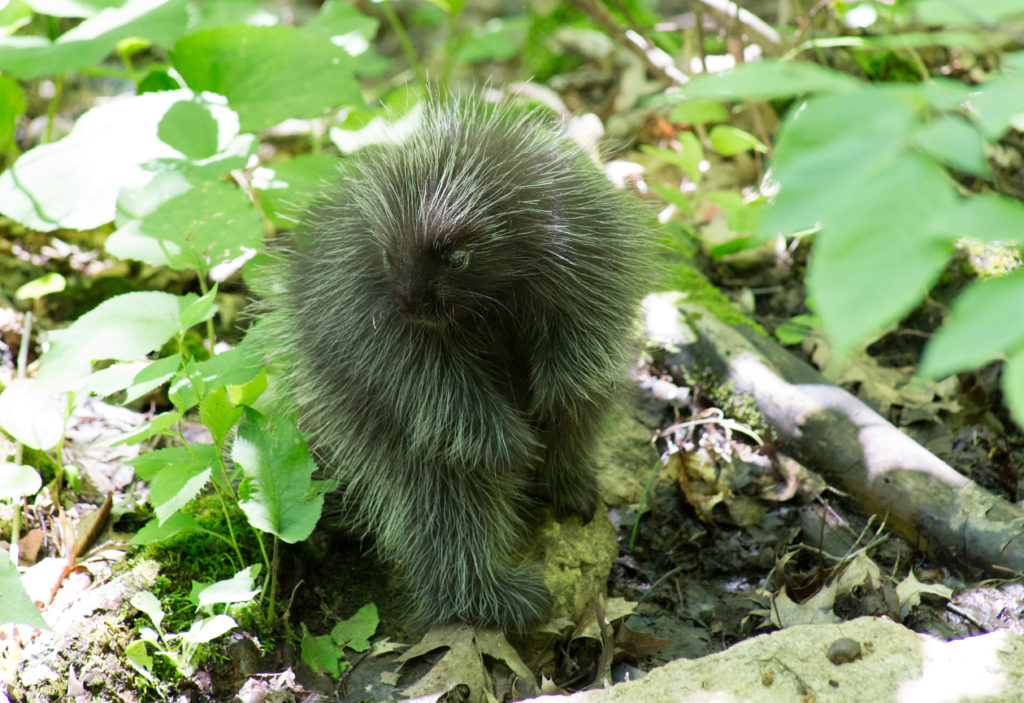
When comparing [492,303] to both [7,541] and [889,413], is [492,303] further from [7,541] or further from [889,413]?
[889,413]

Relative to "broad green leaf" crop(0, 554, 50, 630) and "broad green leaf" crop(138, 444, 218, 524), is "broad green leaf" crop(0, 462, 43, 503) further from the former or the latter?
"broad green leaf" crop(0, 554, 50, 630)

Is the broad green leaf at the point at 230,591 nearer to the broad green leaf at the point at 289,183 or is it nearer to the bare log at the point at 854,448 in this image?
the broad green leaf at the point at 289,183

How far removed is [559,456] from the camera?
3.12 meters

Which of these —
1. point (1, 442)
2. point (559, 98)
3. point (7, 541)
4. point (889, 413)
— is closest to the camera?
point (7, 541)

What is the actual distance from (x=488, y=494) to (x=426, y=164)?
119 centimetres

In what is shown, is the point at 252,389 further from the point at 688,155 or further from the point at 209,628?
the point at 688,155

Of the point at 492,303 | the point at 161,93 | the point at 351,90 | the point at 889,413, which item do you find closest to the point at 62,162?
the point at 161,93

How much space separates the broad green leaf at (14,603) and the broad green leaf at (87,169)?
147cm

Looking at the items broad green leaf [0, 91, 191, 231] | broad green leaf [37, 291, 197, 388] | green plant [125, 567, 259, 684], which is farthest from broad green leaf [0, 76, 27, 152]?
green plant [125, 567, 259, 684]

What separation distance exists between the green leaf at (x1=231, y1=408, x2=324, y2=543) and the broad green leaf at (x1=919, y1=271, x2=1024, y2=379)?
78.1 inches

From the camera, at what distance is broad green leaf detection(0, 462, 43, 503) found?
2.40 metres

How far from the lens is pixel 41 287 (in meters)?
3.73

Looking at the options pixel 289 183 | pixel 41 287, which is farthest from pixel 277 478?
pixel 41 287

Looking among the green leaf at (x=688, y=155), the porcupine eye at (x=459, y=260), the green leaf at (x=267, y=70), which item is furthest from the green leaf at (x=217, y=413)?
the green leaf at (x=688, y=155)
